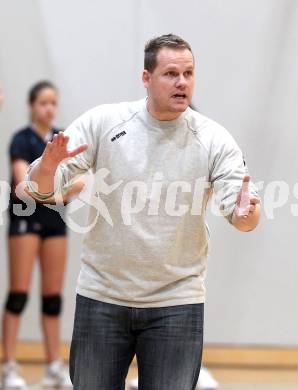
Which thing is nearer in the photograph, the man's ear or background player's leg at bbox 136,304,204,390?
background player's leg at bbox 136,304,204,390

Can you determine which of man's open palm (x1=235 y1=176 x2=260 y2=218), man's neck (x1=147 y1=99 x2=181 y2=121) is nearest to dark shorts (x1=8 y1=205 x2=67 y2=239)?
man's neck (x1=147 y1=99 x2=181 y2=121)

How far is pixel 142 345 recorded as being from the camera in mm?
2809

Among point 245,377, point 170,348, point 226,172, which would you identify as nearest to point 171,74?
point 226,172

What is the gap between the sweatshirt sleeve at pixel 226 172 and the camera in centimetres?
274

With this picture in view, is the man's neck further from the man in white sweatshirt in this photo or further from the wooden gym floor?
the wooden gym floor

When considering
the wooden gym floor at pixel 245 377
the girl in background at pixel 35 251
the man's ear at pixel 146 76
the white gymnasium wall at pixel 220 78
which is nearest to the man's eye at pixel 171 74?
the man's ear at pixel 146 76

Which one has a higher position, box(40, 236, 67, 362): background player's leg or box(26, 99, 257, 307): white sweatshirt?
box(26, 99, 257, 307): white sweatshirt

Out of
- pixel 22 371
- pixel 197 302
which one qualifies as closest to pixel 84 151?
pixel 197 302

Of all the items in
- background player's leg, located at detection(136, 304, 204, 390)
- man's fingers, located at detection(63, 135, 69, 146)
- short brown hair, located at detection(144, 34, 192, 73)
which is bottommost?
background player's leg, located at detection(136, 304, 204, 390)

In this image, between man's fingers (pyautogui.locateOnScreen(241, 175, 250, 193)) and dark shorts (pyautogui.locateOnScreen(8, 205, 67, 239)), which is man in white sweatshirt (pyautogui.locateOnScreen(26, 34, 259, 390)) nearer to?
man's fingers (pyautogui.locateOnScreen(241, 175, 250, 193))

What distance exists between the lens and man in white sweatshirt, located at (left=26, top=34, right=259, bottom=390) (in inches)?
110

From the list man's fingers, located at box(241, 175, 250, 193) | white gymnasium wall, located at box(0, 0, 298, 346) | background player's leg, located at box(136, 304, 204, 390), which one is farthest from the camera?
white gymnasium wall, located at box(0, 0, 298, 346)

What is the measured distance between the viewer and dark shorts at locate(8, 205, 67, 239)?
4953 mm

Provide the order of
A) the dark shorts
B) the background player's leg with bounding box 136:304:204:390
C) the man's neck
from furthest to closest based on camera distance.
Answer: the dark shorts
the man's neck
the background player's leg with bounding box 136:304:204:390
